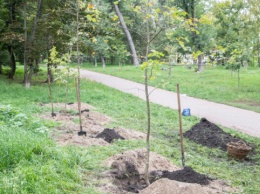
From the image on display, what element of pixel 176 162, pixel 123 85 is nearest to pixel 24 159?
pixel 176 162

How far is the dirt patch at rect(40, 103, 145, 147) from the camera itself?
7125 mm

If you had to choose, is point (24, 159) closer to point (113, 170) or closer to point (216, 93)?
point (113, 170)

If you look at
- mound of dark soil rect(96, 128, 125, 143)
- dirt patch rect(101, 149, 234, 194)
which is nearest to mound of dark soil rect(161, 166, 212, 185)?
dirt patch rect(101, 149, 234, 194)

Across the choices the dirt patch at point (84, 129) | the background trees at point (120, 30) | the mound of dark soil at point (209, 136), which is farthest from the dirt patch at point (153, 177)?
the mound of dark soil at point (209, 136)

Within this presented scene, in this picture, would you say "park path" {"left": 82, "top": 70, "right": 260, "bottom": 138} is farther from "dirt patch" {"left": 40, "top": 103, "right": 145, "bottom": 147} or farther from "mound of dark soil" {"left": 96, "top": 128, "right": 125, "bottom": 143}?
"mound of dark soil" {"left": 96, "top": 128, "right": 125, "bottom": 143}

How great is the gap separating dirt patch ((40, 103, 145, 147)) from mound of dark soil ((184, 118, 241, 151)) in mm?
1311

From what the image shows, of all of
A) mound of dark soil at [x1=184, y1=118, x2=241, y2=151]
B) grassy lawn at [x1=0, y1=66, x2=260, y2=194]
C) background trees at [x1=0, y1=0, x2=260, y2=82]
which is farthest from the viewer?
mound of dark soil at [x1=184, y1=118, x2=241, y2=151]

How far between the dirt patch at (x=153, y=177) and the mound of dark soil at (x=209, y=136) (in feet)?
7.30

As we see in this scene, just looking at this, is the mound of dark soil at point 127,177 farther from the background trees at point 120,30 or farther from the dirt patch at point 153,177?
the background trees at point 120,30

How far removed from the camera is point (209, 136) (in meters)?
8.23

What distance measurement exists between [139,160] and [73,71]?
395cm

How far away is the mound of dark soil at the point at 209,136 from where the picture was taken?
7898 millimetres

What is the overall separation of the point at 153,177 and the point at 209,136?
3.36m

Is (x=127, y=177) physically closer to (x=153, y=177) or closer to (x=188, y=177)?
(x=153, y=177)
